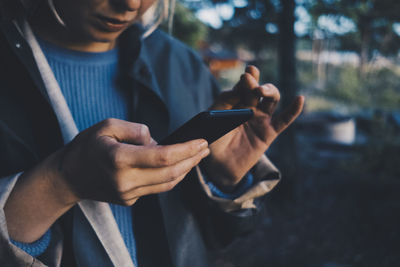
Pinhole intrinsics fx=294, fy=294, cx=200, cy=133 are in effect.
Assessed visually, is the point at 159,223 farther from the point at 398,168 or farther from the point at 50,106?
the point at 398,168

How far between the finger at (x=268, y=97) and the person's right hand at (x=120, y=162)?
1.31 feet

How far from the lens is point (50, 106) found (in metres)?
1.09

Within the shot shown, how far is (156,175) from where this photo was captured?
813 mm

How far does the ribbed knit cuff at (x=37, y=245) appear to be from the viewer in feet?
3.09

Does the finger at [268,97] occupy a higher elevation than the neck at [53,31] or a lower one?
lower

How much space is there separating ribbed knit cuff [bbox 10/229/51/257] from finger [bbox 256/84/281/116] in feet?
3.07

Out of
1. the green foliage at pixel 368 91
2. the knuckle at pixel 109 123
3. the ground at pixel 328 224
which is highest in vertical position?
the knuckle at pixel 109 123

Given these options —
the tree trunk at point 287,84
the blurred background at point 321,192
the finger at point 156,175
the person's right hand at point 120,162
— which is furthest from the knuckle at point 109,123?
the tree trunk at point 287,84

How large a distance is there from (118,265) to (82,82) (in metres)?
0.77

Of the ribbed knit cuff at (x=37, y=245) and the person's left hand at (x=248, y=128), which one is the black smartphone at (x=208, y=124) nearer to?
the person's left hand at (x=248, y=128)

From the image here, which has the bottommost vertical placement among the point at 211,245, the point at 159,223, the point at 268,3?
the point at 211,245

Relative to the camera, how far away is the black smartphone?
795 millimetres

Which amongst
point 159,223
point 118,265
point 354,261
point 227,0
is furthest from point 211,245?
point 227,0

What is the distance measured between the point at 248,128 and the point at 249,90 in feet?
0.64
